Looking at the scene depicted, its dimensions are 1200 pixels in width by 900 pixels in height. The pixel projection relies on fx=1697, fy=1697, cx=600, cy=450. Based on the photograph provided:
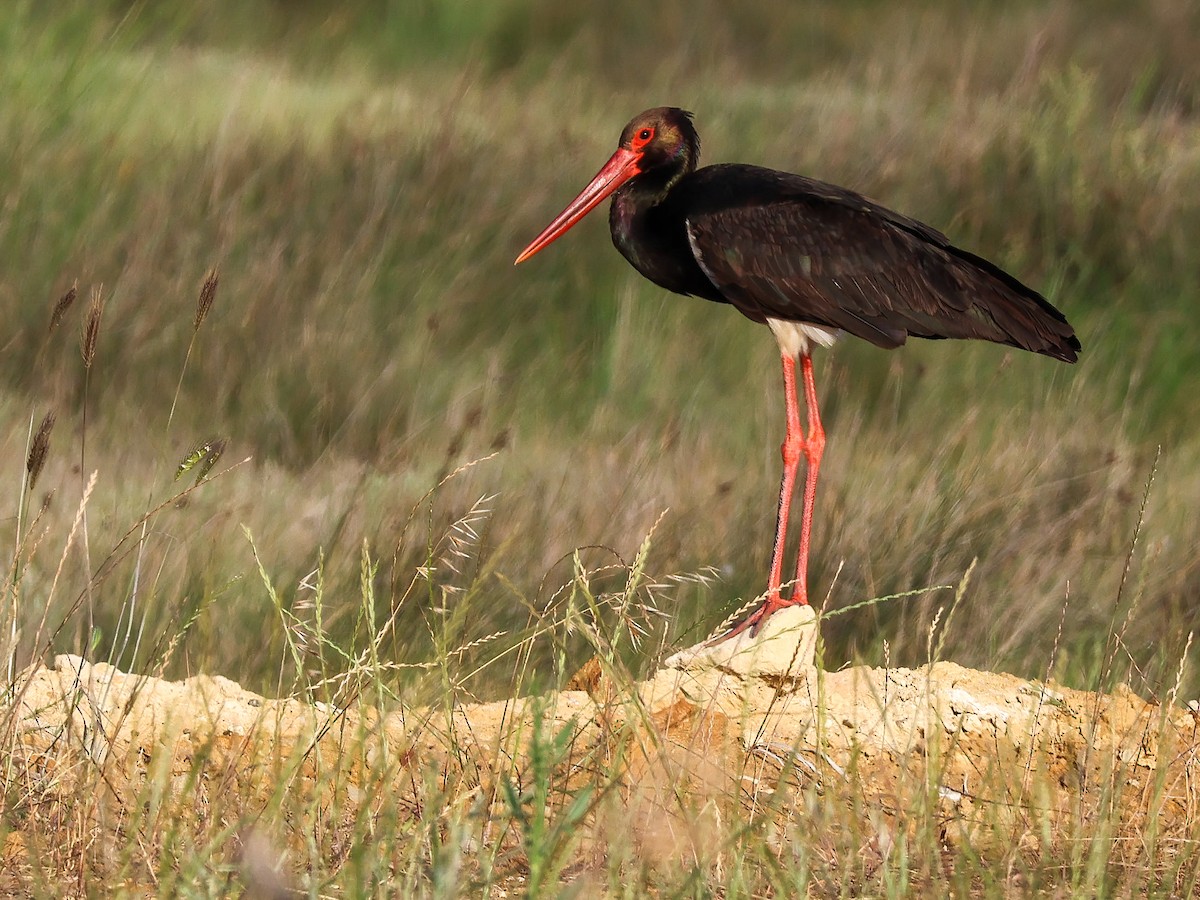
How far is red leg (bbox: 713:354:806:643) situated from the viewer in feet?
12.6

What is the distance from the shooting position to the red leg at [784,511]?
3.84 m

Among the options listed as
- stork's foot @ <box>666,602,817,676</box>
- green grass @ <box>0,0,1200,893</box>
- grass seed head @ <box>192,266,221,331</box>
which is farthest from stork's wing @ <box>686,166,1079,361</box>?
grass seed head @ <box>192,266,221,331</box>

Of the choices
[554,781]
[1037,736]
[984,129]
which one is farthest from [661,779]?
[984,129]

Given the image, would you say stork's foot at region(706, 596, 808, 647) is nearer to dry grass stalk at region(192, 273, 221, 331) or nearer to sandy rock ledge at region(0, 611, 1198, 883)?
sandy rock ledge at region(0, 611, 1198, 883)

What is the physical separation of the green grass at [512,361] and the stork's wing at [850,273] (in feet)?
1.70

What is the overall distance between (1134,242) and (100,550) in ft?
16.0

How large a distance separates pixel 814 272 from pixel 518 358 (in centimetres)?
209

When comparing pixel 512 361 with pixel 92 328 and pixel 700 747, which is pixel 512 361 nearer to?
pixel 700 747

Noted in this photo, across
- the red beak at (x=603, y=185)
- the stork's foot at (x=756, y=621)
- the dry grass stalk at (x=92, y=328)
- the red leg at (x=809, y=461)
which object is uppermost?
the red beak at (x=603, y=185)

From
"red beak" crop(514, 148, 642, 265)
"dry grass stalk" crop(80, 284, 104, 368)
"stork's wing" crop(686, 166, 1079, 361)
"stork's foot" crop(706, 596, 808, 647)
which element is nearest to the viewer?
"dry grass stalk" crop(80, 284, 104, 368)

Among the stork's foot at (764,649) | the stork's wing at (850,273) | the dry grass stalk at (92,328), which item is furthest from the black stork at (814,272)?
the dry grass stalk at (92,328)

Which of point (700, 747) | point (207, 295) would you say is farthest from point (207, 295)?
point (700, 747)

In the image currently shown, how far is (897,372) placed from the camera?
5.86m

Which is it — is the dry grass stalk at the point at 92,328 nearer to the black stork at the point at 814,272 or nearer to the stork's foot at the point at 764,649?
the stork's foot at the point at 764,649
